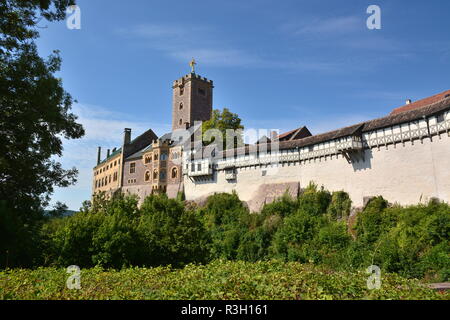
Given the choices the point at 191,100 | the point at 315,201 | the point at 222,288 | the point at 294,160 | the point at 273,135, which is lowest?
the point at 222,288

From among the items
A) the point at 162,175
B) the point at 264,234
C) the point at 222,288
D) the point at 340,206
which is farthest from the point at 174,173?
the point at 222,288

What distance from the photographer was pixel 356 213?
30703 mm

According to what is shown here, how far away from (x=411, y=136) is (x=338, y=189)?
26.7 feet

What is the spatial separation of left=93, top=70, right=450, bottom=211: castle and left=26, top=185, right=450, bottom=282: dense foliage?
1734 millimetres

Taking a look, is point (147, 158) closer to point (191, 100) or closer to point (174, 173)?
point (174, 173)

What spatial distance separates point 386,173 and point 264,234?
12.4m

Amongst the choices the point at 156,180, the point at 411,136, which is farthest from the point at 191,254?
the point at 156,180

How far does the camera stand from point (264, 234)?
3428 cm

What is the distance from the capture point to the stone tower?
59500 mm

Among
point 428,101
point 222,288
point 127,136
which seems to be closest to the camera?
point 222,288

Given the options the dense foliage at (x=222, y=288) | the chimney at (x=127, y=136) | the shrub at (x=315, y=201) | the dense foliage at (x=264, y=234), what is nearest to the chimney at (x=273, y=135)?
the dense foliage at (x=264, y=234)

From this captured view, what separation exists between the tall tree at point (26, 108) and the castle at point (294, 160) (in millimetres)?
25162
